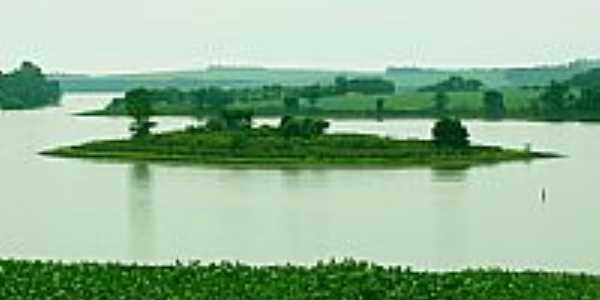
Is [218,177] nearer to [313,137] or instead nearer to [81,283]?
[313,137]

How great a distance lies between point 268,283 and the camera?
59.6 feet

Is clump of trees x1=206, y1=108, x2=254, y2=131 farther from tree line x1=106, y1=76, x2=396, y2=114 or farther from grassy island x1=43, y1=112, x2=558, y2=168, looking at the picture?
tree line x1=106, y1=76, x2=396, y2=114

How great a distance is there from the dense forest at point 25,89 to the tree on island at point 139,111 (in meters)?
79.4

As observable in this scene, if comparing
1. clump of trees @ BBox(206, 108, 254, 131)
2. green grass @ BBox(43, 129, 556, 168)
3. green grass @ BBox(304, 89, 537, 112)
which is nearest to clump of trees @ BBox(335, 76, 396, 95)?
green grass @ BBox(304, 89, 537, 112)

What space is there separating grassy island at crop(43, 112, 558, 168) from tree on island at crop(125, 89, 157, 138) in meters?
1.31

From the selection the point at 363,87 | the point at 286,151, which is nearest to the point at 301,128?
the point at 286,151


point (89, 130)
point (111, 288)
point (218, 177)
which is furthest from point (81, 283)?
point (89, 130)

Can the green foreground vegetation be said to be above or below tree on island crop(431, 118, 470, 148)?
above

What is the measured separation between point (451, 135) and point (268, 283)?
6258cm

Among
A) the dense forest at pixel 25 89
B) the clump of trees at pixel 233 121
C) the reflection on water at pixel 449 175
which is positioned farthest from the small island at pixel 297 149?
the dense forest at pixel 25 89

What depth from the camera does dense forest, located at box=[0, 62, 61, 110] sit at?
168 meters

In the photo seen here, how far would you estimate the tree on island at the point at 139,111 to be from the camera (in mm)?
86750

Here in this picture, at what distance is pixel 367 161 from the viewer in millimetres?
75000

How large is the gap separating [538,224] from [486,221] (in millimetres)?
1775
